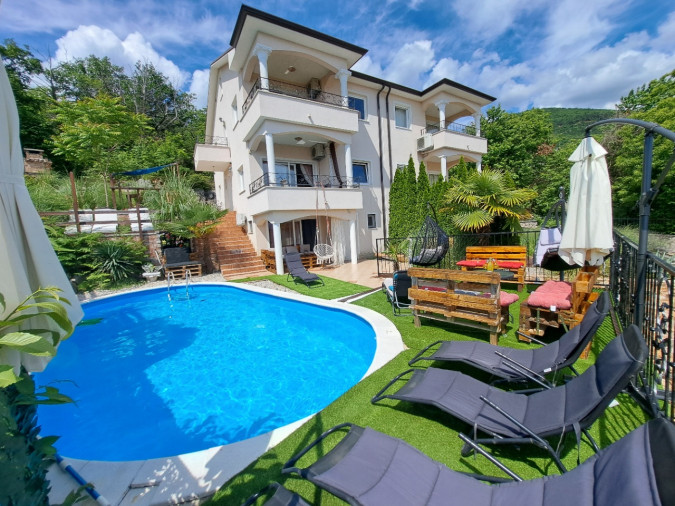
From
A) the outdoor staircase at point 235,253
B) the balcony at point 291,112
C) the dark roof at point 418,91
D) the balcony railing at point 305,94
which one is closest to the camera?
the balcony at point 291,112

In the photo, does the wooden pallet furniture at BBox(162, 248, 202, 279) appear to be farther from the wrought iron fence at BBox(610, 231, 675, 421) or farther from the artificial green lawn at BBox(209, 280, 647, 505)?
the wrought iron fence at BBox(610, 231, 675, 421)

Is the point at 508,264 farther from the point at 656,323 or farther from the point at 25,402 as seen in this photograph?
the point at 25,402

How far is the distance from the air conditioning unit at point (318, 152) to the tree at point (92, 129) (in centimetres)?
1189

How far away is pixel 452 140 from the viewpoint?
57.8 ft

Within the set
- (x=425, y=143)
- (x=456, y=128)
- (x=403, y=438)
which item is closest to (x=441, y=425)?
(x=403, y=438)

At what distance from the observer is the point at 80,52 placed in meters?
31.8

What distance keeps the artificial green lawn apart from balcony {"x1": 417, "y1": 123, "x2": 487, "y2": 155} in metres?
15.9

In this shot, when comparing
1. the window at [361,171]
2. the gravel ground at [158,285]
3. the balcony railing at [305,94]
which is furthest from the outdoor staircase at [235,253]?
the window at [361,171]

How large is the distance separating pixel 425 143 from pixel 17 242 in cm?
1907

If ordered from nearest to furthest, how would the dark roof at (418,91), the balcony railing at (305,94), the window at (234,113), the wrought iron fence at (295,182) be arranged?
the wrought iron fence at (295,182) → the balcony railing at (305,94) → the dark roof at (418,91) → the window at (234,113)

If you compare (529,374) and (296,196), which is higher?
(296,196)

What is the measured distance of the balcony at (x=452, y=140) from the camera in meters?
17.3

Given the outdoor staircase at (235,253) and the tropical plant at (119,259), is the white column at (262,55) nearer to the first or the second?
the outdoor staircase at (235,253)

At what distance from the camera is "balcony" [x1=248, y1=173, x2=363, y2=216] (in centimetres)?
1192
